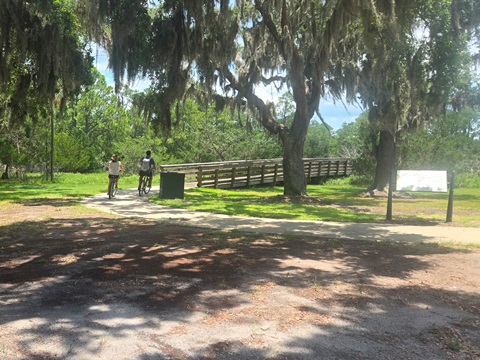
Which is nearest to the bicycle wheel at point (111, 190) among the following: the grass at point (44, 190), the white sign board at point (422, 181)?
the grass at point (44, 190)

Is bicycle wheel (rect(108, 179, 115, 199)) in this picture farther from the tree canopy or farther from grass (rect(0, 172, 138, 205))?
the tree canopy

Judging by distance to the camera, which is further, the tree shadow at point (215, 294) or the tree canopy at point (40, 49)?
the tree canopy at point (40, 49)

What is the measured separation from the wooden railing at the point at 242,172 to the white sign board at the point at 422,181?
13081 millimetres

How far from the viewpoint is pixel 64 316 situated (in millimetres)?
3936

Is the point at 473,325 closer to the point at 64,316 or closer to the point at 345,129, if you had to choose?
the point at 64,316

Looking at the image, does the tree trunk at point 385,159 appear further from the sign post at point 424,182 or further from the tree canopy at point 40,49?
the tree canopy at point 40,49

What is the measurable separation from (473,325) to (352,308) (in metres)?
1.07

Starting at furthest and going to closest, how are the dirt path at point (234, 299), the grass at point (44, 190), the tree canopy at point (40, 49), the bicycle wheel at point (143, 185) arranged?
the bicycle wheel at point (143, 185)
the grass at point (44, 190)
the tree canopy at point (40, 49)
the dirt path at point (234, 299)

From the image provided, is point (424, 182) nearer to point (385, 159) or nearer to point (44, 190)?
point (385, 159)

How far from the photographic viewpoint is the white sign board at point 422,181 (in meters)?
10.3

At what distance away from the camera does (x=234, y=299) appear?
4.51 metres

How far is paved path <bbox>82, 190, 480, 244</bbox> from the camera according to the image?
8.46 metres

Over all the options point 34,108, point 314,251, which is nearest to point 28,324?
point 314,251

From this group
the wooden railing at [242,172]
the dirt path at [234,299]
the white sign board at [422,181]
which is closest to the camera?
the dirt path at [234,299]
